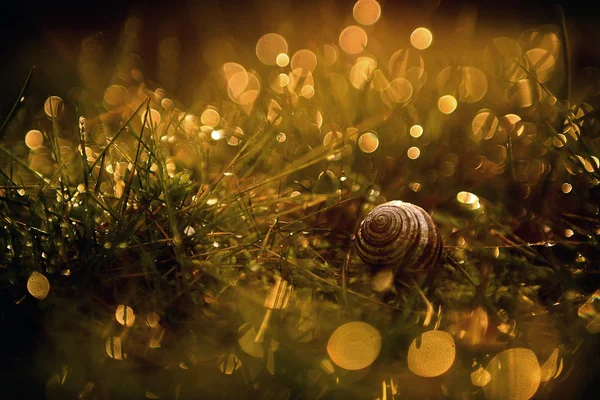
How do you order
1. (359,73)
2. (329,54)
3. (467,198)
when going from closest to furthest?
1. (467,198)
2. (359,73)
3. (329,54)

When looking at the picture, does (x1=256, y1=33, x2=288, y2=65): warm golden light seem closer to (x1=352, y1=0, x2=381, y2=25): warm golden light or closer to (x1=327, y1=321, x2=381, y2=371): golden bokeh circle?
(x1=352, y1=0, x2=381, y2=25): warm golden light

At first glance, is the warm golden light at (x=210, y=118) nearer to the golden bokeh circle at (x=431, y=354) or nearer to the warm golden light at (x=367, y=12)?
the golden bokeh circle at (x=431, y=354)

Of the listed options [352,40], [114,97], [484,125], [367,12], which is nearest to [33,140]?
[114,97]

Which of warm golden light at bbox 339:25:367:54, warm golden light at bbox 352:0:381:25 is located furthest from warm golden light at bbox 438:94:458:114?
warm golden light at bbox 352:0:381:25

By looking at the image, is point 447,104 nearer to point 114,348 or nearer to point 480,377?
point 480,377

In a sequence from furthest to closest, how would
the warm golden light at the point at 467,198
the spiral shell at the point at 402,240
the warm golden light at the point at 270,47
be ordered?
the warm golden light at the point at 270,47, the warm golden light at the point at 467,198, the spiral shell at the point at 402,240

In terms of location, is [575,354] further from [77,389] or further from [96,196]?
[96,196]

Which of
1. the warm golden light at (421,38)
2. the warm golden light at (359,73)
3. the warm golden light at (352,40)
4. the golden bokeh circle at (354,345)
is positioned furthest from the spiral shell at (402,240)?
the warm golden light at (352,40)
